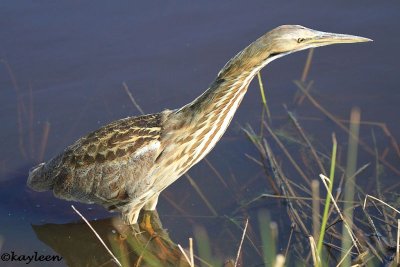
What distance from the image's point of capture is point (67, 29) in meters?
6.48

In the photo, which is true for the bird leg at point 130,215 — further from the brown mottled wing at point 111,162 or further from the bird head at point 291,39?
the bird head at point 291,39

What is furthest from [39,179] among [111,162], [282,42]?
[282,42]

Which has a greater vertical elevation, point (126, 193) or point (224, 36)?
point (224, 36)

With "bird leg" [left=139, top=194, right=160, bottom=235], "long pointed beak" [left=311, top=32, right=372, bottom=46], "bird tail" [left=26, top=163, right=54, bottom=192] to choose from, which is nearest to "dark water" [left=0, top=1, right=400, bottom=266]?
"bird leg" [left=139, top=194, right=160, bottom=235]

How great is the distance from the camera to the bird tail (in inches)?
193

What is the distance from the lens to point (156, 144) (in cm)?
438

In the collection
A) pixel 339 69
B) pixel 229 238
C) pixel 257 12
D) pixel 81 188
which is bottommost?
pixel 229 238

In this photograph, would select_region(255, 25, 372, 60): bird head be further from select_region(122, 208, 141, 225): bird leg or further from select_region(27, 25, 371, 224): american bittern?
select_region(122, 208, 141, 225): bird leg

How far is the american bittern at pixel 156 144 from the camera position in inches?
155

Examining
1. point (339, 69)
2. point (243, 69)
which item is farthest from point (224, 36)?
point (243, 69)

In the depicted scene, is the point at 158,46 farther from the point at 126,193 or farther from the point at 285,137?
the point at 126,193

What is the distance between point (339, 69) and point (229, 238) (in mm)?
1993

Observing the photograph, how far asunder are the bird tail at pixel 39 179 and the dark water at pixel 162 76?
0.71 ft

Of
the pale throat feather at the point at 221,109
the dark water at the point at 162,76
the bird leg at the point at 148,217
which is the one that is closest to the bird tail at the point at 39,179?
the dark water at the point at 162,76
